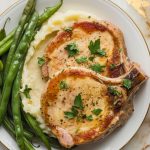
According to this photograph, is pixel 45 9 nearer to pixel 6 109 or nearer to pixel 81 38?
pixel 81 38

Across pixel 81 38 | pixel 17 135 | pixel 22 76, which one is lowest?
pixel 17 135

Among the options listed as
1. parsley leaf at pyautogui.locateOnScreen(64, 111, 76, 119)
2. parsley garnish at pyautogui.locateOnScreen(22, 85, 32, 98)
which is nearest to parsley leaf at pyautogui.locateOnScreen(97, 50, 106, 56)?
parsley leaf at pyautogui.locateOnScreen(64, 111, 76, 119)

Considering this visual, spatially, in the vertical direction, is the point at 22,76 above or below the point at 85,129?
above

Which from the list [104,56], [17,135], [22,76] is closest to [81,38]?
[104,56]

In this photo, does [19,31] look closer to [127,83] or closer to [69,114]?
[69,114]

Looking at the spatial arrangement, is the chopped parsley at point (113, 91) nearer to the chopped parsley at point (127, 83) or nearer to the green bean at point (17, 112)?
the chopped parsley at point (127, 83)

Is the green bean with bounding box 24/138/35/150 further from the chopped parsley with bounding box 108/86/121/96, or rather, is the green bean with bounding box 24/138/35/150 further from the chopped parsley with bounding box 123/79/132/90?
the chopped parsley with bounding box 123/79/132/90
